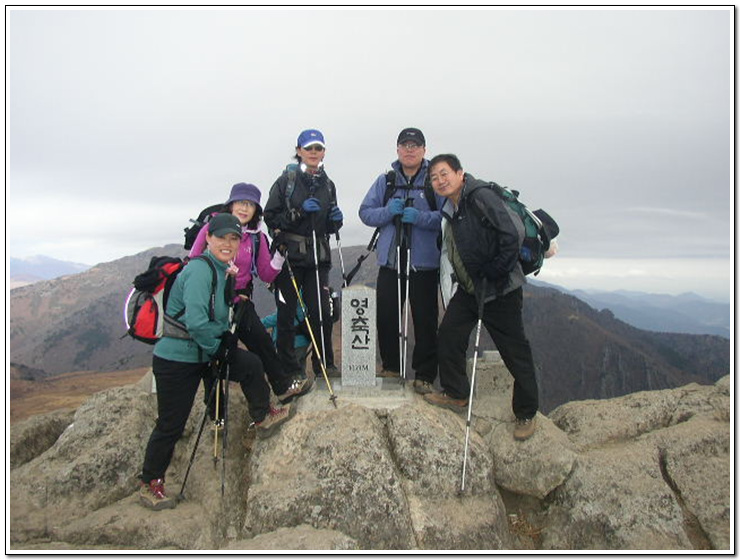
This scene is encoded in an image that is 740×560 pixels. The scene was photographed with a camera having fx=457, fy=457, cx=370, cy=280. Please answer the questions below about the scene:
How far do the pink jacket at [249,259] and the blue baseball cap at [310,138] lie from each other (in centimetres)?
157

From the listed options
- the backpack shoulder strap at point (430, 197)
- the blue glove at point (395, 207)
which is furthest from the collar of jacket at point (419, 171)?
the blue glove at point (395, 207)

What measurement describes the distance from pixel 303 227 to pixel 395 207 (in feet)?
5.02

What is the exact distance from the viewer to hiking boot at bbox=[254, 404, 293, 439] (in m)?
6.66

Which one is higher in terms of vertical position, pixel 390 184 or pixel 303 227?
pixel 390 184

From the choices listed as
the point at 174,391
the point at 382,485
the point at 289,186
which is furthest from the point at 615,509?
the point at 289,186

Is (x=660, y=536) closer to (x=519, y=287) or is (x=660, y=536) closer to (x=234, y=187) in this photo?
(x=519, y=287)

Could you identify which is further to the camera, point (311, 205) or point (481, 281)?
point (311, 205)

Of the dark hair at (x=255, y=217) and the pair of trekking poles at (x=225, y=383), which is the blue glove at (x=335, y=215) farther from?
the pair of trekking poles at (x=225, y=383)

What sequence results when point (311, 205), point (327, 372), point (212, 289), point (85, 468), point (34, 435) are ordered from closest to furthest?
point (212, 289) < point (85, 468) < point (311, 205) < point (34, 435) < point (327, 372)

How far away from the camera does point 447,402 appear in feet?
23.6

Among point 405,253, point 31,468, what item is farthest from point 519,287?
point 31,468

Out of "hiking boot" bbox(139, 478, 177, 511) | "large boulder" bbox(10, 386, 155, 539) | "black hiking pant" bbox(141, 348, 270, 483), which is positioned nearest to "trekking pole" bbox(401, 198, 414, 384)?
"black hiking pant" bbox(141, 348, 270, 483)

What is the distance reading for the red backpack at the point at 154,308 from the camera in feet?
17.7

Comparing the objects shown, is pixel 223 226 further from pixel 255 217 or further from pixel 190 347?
pixel 190 347
